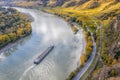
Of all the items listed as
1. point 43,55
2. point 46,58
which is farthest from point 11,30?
point 46,58

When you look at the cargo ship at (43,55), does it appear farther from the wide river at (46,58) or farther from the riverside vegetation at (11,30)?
the riverside vegetation at (11,30)

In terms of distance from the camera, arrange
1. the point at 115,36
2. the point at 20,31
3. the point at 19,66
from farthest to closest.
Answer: the point at 20,31
the point at 115,36
the point at 19,66

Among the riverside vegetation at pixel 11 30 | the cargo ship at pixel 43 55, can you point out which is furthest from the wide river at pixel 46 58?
the riverside vegetation at pixel 11 30

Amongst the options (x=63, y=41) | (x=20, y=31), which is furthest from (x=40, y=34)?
(x=63, y=41)

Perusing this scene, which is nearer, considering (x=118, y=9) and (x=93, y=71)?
(x=93, y=71)

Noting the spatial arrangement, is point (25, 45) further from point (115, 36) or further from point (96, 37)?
point (115, 36)

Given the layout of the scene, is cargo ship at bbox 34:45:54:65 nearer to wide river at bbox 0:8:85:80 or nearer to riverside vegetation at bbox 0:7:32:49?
wide river at bbox 0:8:85:80

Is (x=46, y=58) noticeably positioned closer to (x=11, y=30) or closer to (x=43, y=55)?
A: (x=43, y=55)

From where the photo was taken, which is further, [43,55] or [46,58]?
[43,55]
